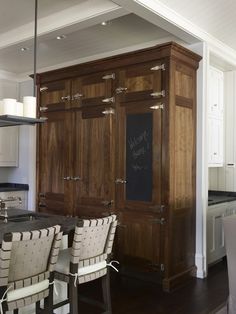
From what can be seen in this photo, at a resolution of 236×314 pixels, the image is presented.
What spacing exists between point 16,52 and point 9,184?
226 centimetres

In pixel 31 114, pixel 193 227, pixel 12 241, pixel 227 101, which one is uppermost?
pixel 227 101

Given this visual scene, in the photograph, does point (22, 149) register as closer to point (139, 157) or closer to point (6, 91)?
point (6, 91)

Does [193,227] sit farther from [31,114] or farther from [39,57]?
[39,57]

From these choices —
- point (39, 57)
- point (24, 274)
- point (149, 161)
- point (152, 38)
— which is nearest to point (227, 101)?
point (152, 38)

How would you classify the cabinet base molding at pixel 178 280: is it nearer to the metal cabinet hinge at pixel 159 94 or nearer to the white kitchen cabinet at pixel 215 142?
the white kitchen cabinet at pixel 215 142

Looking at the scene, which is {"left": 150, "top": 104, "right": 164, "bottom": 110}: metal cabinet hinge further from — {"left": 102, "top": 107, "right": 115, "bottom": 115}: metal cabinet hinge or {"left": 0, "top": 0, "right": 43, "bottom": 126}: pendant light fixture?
{"left": 0, "top": 0, "right": 43, "bottom": 126}: pendant light fixture

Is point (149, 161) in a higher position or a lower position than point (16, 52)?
lower

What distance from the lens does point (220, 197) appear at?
15.6ft

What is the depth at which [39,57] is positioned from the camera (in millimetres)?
5148

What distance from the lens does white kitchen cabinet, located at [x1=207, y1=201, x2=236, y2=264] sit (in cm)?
425

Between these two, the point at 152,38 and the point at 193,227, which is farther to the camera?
the point at 152,38

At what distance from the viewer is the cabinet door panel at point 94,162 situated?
4078 mm

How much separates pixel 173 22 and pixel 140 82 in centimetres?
72

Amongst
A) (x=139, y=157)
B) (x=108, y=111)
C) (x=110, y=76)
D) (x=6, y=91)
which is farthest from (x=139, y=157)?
(x=6, y=91)
